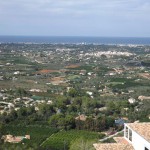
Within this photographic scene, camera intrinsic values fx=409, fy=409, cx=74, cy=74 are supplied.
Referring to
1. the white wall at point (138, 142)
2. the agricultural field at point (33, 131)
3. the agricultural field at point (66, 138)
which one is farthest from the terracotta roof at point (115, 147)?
the agricultural field at point (33, 131)

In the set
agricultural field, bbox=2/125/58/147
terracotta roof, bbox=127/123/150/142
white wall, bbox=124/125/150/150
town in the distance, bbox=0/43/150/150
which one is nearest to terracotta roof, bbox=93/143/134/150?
town in the distance, bbox=0/43/150/150

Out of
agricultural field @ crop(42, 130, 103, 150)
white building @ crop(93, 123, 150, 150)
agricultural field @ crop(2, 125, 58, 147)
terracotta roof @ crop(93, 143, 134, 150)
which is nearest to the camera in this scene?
white building @ crop(93, 123, 150, 150)

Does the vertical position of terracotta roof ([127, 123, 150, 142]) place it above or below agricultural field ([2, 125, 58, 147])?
above

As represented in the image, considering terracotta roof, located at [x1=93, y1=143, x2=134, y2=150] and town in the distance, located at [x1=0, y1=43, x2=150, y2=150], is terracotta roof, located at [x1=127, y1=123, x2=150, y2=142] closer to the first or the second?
town in the distance, located at [x1=0, y1=43, x2=150, y2=150]

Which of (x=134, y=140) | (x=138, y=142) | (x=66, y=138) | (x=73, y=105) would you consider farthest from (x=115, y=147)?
(x=73, y=105)

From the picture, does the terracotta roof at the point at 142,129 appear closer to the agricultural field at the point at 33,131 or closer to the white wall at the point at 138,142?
the white wall at the point at 138,142

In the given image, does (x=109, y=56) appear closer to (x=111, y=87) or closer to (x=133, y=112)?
(x=111, y=87)

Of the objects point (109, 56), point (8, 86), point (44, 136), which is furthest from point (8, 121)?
point (109, 56)

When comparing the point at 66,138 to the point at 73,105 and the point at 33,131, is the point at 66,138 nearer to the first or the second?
the point at 33,131
